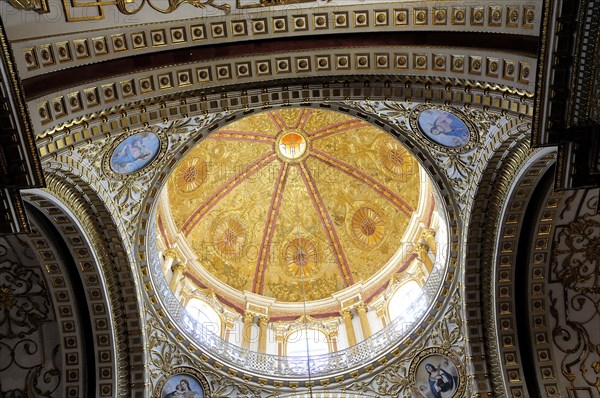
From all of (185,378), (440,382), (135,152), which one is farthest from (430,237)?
(135,152)

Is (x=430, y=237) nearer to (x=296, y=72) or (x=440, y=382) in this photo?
(x=440, y=382)

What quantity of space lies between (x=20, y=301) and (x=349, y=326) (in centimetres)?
949

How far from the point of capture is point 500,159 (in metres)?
12.9

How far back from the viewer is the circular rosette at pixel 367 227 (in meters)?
21.6

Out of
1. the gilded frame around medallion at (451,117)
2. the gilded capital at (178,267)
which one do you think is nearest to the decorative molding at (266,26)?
the gilded frame around medallion at (451,117)

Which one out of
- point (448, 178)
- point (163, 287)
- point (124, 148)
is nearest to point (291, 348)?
point (163, 287)

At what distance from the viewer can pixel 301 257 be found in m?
22.3

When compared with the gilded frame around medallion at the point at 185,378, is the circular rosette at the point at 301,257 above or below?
above

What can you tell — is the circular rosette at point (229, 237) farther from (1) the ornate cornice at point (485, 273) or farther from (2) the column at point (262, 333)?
(1) the ornate cornice at point (485, 273)

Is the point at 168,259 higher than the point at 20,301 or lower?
higher

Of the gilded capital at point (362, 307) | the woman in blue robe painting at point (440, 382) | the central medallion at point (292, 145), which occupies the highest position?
the central medallion at point (292, 145)

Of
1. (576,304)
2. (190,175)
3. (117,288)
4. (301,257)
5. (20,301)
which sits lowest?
(576,304)

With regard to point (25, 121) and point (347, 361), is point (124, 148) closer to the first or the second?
point (25, 121)

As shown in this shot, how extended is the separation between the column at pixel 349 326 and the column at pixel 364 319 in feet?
1.01
